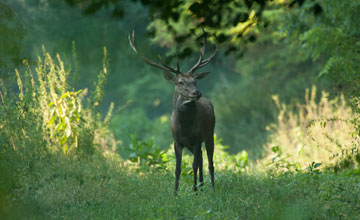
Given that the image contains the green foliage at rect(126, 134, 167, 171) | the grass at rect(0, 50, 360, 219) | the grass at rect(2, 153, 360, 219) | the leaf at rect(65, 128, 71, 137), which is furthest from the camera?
the green foliage at rect(126, 134, 167, 171)

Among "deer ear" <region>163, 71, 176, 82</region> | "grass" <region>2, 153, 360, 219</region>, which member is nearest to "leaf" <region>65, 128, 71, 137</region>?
"grass" <region>2, 153, 360, 219</region>

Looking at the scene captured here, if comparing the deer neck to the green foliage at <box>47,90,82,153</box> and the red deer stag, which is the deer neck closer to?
the red deer stag

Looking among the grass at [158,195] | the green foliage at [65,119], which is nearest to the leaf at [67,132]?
the green foliage at [65,119]

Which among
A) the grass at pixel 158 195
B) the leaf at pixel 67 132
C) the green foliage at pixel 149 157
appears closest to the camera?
the grass at pixel 158 195

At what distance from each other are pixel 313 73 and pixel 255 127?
3.11 metres

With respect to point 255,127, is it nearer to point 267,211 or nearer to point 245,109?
point 245,109

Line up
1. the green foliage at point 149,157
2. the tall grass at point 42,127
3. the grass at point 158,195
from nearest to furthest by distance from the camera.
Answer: the grass at point 158,195
the tall grass at point 42,127
the green foliage at point 149,157

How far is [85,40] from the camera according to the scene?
76.2 feet

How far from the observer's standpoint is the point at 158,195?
673cm

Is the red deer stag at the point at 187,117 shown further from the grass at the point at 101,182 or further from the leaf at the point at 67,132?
the leaf at the point at 67,132

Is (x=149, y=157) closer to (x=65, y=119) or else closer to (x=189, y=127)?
(x=65, y=119)

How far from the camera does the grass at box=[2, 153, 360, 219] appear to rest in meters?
5.55

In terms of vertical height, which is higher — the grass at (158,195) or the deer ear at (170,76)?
the deer ear at (170,76)

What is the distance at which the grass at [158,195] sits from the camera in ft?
18.2
